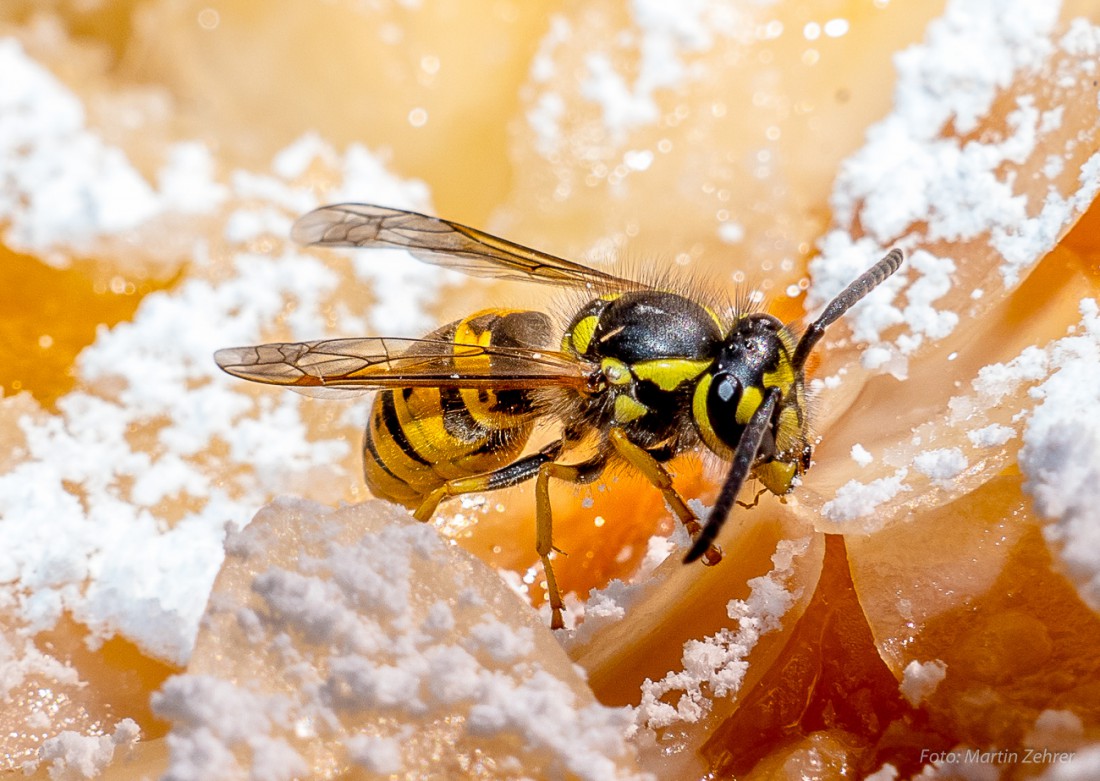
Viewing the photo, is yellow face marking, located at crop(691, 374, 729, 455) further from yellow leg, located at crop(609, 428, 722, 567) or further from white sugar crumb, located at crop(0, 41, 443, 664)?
white sugar crumb, located at crop(0, 41, 443, 664)

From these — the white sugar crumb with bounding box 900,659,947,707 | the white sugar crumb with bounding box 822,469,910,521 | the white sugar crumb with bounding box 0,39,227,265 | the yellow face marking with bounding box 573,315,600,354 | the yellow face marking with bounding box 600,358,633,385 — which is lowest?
the white sugar crumb with bounding box 900,659,947,707

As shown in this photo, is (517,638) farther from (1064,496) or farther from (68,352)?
(68,352)

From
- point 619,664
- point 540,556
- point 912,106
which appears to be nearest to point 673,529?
point 540,556

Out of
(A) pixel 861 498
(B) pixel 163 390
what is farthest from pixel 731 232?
(B) pixel 163 390

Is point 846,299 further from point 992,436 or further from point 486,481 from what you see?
point 486,481

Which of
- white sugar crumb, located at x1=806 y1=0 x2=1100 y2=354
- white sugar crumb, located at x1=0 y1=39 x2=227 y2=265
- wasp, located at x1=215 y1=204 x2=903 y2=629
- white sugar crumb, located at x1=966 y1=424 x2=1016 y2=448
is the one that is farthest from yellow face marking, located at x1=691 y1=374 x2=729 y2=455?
white sugar crumb, located at x1=0 y1=39 x2=227 y2=265

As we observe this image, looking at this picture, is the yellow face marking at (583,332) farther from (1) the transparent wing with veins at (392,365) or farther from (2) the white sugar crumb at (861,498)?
(2) the white sugar crumb at (861,498)

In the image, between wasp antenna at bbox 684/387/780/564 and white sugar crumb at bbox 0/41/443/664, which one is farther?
white sugar crumb at bbox 0/41/443/664
